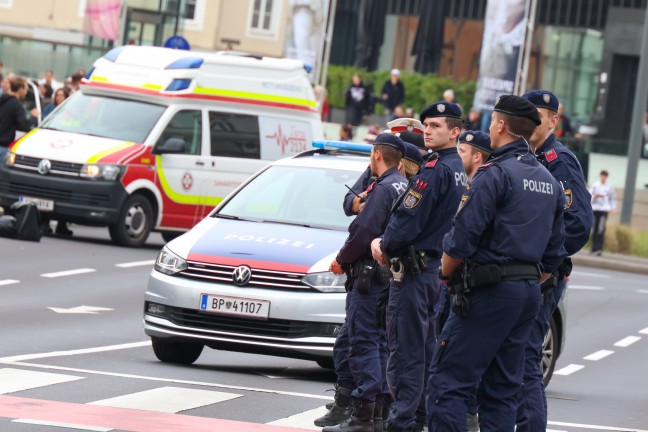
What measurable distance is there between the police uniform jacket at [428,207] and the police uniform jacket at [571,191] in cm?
57

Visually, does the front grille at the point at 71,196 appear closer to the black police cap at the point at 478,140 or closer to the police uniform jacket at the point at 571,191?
the black police cap at the point at 478,140

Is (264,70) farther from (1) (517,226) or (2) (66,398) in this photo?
(1) (517,226)

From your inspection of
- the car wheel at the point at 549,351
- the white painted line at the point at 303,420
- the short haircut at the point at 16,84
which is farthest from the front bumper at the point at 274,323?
the short haircut at the point at 16,84

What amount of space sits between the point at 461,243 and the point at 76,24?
63087mm

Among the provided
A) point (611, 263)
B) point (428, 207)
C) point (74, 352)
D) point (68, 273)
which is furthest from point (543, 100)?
point (611, 263)

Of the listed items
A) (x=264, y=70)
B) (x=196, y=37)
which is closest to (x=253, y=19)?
(x=196, y=37)

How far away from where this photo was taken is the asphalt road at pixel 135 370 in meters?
10.0

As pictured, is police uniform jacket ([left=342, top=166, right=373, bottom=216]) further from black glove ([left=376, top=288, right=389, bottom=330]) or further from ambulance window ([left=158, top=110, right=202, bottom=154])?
ambulance window ([left=158, top=110, right=202, bottom=154])

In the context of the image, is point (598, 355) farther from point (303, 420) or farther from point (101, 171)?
point (101, 171)

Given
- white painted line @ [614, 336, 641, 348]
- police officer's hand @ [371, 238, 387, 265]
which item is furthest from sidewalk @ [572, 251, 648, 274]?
police officer's hand @ [371, 238, 387, 265]

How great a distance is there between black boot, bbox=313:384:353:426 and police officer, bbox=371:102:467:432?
26.9 inches

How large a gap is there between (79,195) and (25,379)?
11.1 m

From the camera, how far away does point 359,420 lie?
33.0ft

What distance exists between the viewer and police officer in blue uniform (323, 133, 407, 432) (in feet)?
33.1
